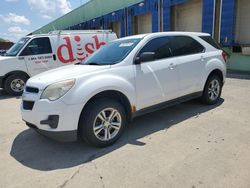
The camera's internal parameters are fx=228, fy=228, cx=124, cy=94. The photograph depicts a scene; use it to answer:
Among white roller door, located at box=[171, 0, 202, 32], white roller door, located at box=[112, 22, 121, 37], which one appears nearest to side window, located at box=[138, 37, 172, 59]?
white roller door, located at box=[171, 0, 202, 32]

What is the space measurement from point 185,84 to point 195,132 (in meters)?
1.12

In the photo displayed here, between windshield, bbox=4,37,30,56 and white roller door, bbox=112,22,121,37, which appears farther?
white roller door, bbox=112,22,121,37

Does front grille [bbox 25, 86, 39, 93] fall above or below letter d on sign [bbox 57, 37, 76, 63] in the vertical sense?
below

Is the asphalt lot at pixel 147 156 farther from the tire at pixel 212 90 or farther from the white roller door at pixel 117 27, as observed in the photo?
the white roller door at pixel 117 27

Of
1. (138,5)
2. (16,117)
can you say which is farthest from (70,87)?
(138,5)

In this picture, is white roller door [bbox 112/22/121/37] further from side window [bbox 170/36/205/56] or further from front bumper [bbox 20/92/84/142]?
front bumper [bbox 20/92/84/142]

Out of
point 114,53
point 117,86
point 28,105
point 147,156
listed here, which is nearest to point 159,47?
point 114,53

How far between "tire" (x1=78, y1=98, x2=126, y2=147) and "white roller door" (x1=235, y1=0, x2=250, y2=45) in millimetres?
9910

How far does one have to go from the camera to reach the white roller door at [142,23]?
17.5m

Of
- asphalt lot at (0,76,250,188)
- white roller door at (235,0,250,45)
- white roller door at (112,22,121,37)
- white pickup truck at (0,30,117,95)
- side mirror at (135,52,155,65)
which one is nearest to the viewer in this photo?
asphalt lot at (0,76,250,188)

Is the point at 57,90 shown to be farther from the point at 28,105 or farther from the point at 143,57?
the point at 143,57

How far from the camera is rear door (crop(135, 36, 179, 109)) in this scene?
4.01 meters

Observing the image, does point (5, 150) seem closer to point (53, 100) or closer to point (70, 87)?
point (53, 100)

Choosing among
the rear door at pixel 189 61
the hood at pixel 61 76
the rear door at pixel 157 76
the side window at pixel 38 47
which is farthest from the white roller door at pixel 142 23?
the hood at pixel 61 76
